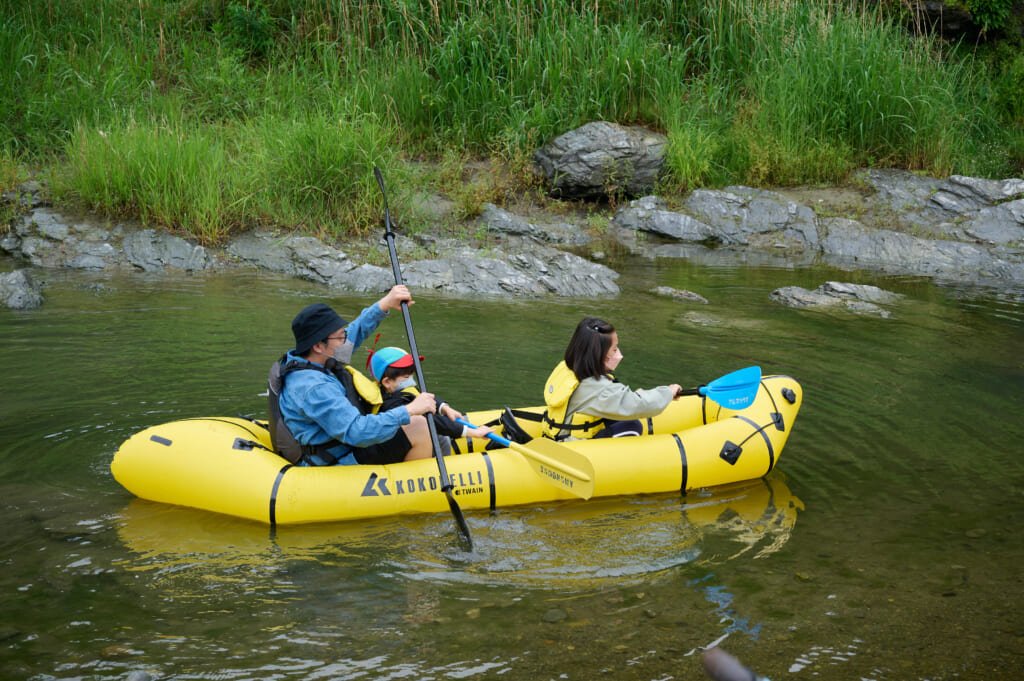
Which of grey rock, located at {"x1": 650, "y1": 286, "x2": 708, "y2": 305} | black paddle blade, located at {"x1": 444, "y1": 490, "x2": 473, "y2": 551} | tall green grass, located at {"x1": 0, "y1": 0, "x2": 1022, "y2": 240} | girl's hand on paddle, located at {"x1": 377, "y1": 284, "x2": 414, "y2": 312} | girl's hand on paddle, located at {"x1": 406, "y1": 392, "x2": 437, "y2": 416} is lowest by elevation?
grey rock, located at {"x1": 650, "y1": 286, "x2": 708, "y2": 305}

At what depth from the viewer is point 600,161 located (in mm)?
10195

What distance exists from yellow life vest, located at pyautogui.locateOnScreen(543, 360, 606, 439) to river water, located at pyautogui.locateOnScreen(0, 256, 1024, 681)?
1.32 ft

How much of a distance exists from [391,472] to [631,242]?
636 cm

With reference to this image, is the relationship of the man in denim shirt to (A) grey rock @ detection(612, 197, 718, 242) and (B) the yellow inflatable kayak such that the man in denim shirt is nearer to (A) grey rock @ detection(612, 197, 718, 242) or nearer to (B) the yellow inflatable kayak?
Answer: (B) the yellow inflatable kayak

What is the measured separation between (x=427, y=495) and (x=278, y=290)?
4470mm

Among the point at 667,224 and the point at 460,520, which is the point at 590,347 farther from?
the point at 667,224

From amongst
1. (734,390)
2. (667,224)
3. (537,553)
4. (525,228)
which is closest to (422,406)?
(537,553)

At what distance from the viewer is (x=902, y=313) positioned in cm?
770

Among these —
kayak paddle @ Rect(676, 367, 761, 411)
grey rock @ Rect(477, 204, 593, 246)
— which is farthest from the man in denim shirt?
grey rock @ Rect(477, 204, 593, 246)

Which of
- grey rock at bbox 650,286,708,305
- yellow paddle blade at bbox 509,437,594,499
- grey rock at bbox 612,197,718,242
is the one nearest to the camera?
yellow paddle blade at bbox 509,437,594,499

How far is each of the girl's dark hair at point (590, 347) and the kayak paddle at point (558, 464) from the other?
1.29ft

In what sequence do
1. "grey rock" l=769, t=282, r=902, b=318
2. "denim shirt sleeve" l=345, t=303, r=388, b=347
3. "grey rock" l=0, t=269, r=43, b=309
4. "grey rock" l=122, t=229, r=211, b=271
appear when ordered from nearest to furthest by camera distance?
"denim shirt sleeve" l=345, t=303, r=388, b=347 < "grey rock" l=0, t=269, r=43, b=309 < "grey rock" l=769, t=282, r=902, b=318 < "grey rock" l=122, t=229, r=211, b=271

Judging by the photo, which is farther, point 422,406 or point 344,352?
point 344,352

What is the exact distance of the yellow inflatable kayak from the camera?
3998 millimetres
